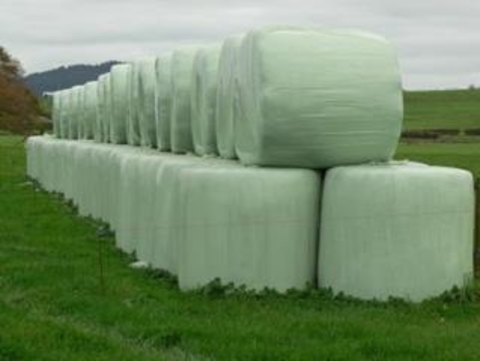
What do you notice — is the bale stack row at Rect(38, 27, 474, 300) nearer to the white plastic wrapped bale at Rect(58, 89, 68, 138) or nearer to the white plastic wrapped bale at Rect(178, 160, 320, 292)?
the white plastic wrapped bale at Rect(178, 160, 320, 292)

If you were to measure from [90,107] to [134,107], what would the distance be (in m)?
8.35

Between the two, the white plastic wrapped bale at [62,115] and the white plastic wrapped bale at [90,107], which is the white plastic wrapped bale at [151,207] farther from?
the white plastic wrapped bale at [62,115]

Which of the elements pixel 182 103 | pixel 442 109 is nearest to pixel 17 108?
pixel 442 109

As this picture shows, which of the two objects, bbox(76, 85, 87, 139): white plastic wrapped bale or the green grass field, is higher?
the green grass field

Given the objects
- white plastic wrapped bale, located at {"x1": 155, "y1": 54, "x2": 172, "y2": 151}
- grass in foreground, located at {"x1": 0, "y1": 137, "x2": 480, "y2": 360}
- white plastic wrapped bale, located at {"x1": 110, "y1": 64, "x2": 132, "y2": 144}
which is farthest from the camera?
white plastic wrapped bale, located at {"x1": 110, "y1": 64, "x2": 132, "y2": 144}

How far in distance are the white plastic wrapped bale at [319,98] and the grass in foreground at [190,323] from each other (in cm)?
142

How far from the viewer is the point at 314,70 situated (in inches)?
437

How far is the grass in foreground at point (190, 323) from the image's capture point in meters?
8.35

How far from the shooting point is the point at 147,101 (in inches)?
701

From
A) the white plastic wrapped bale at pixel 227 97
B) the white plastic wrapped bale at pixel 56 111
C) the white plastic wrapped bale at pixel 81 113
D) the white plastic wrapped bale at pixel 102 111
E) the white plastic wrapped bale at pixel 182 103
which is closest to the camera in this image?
the white plastic wrapped bale at pixel 227 97

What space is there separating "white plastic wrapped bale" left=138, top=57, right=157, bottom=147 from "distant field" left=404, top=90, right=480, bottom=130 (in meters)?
65.0

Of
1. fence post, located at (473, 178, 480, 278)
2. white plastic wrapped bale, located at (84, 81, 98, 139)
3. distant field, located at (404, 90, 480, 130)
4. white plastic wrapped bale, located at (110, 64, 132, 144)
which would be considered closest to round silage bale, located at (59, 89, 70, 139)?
white plastic wrapped bale, located at (84, 81, 98, 139)

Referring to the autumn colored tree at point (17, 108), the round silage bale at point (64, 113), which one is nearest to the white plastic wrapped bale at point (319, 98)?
the round silage bale at point (64, 113)

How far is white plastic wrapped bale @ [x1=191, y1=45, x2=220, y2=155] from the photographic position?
44.7ft
